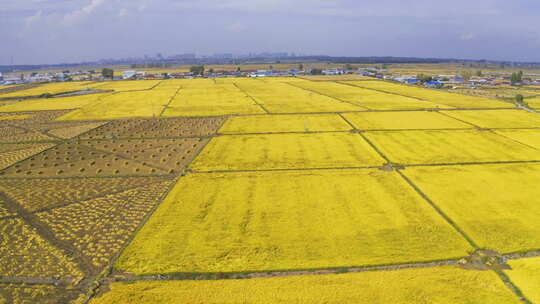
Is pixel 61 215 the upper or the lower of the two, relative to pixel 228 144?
lower

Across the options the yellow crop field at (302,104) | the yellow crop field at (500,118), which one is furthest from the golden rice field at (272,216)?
the yellow crop field at (302,104)

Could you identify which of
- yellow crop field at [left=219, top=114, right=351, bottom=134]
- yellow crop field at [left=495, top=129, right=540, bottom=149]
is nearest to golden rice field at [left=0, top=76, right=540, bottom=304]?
yellow crop field at [left=495, top=129, right=540, bottom=149]

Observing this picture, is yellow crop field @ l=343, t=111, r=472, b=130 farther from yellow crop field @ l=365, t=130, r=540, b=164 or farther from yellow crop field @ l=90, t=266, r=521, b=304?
yellow crop field @ l=90, t=266, r=521, b=304

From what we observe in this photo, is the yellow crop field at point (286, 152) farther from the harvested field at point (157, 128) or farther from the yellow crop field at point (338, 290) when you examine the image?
the yellow crop field at point (338, 290)

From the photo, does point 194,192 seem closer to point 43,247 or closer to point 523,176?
point 43,247

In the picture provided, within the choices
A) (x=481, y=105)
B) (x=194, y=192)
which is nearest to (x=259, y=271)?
(x=194, y=192)

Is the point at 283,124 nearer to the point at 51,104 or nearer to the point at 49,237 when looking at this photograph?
the point at 49,237
